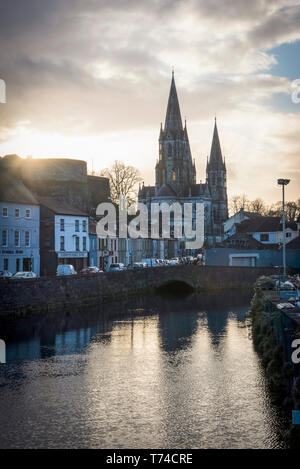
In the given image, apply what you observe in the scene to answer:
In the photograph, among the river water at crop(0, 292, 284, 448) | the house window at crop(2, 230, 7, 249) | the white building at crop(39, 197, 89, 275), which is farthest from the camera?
the white building at crop(39, 197, 89, 275)

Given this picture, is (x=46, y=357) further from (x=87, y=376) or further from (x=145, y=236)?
(x=145, y=236)

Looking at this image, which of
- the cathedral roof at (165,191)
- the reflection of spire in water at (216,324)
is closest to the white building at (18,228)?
the reflection of spire in water at (216,324)

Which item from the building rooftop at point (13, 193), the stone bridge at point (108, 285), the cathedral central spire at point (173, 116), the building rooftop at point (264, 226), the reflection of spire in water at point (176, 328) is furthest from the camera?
the cathedral central spire at point (173, 116)

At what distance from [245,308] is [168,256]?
66.2 m

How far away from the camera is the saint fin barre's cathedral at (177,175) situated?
511 feet

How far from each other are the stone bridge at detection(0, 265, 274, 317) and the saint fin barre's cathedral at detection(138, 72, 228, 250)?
79013 mm

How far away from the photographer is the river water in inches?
870

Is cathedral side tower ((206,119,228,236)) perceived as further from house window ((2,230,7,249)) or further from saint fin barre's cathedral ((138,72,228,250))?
house window ((2,230,7,249))

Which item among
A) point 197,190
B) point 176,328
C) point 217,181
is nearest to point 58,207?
point 176,328

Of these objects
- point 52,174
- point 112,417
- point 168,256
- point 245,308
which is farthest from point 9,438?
point 168,256

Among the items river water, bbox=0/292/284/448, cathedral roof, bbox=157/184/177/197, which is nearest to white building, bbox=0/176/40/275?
river water, bbox=0/292/284/448

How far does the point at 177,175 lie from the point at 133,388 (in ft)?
442

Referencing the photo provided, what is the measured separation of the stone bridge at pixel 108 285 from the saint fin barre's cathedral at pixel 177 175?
7901cm

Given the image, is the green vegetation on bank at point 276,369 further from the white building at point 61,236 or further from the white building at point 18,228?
the white building at point 61,236
